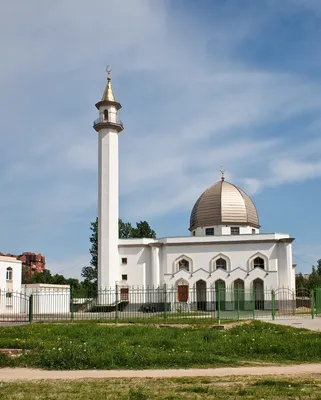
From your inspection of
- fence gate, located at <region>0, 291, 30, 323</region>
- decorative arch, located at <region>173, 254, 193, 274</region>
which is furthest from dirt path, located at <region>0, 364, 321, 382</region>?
decorative arch, located at <region>173, 254, 193, 274</region>

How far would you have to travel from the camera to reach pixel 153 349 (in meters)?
12.6

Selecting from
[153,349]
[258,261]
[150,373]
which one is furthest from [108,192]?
[150,373]

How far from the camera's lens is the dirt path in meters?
10.2

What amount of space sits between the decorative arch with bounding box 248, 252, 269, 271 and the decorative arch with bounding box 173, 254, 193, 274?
5070 millimetres

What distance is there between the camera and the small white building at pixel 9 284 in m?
39.6

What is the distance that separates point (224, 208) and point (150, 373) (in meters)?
40.3

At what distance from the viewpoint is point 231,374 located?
33.8ft

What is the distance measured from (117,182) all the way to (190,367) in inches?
1386

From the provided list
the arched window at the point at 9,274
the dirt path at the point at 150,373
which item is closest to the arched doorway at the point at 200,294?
the arched window at the point at 9,274

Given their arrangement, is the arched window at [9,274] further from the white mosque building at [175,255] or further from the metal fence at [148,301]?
the white mosque building at [175,255]

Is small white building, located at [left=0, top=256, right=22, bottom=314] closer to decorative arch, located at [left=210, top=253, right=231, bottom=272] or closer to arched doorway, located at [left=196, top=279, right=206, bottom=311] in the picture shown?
arched doorway, located at [left=196, top=279, right=206, bottom=311]

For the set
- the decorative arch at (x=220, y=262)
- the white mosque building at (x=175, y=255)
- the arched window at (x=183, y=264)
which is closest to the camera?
the white mosque building at (x=175, y=255)

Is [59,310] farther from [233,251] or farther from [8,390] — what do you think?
[8,390]

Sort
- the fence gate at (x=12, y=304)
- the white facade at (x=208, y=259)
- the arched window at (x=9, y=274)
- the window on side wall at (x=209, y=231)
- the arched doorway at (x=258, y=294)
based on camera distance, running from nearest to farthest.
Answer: the arched doorway at (x=258, y=294) < the fence gate at (x=12, y=304) < the arched window at (x=9, y=274) < the white facade at (x=208, y=259) < the window on side wall at (x=209, y=231)
